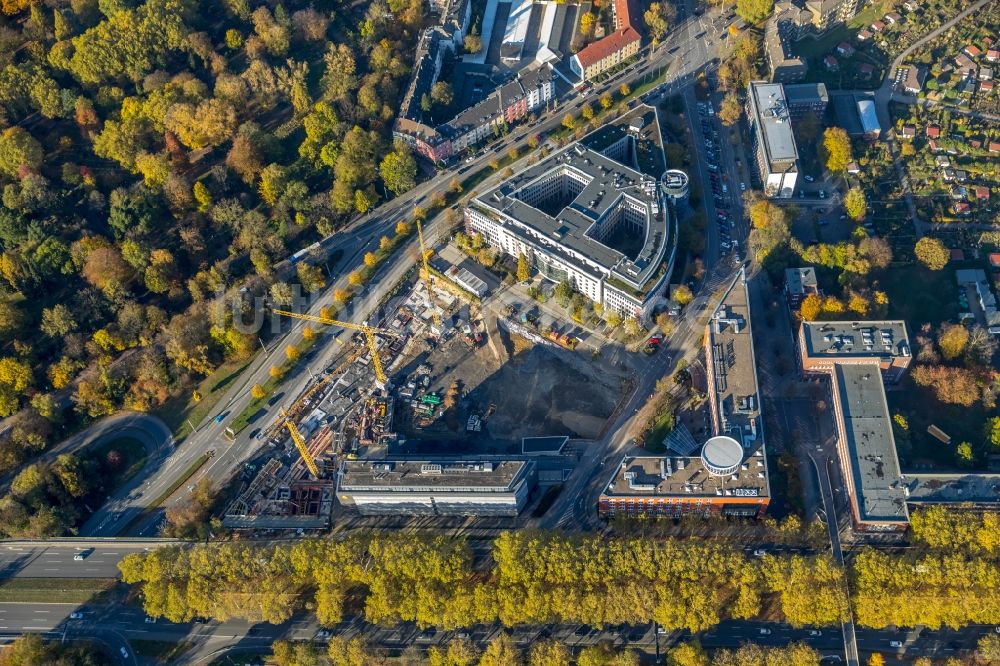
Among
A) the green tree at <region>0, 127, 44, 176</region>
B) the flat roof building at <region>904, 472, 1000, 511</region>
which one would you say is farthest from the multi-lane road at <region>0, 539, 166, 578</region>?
the flat roof building at <region>904, 472, 1000, 511</region>

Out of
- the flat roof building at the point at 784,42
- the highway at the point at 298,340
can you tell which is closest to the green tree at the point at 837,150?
the flat roof building at the point at 784,42

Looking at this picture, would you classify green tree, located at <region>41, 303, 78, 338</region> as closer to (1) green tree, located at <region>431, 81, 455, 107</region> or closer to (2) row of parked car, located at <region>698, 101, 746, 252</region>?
(1) green tree, located at <region>431, 81, 455, 107</region>

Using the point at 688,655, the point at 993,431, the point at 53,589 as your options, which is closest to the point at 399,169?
the point at 53,589

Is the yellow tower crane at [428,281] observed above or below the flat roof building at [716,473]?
above

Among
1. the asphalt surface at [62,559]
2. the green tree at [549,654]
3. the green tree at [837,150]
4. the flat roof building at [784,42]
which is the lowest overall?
the green tree at [549,654]

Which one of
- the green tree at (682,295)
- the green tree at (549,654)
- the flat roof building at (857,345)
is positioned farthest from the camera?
the green tree at (682,295)

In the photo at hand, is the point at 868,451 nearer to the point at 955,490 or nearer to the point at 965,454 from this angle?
the point at 955,490

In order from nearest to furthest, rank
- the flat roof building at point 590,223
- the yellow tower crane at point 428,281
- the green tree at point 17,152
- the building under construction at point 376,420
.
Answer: the building under construction at point 376,420 < the flat roof building at point 590,223 < the yellow tower crane at point 428,281 < the green tree at point 17,152

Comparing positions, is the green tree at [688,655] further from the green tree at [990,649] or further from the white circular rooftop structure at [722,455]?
the green tree at [990,649]
